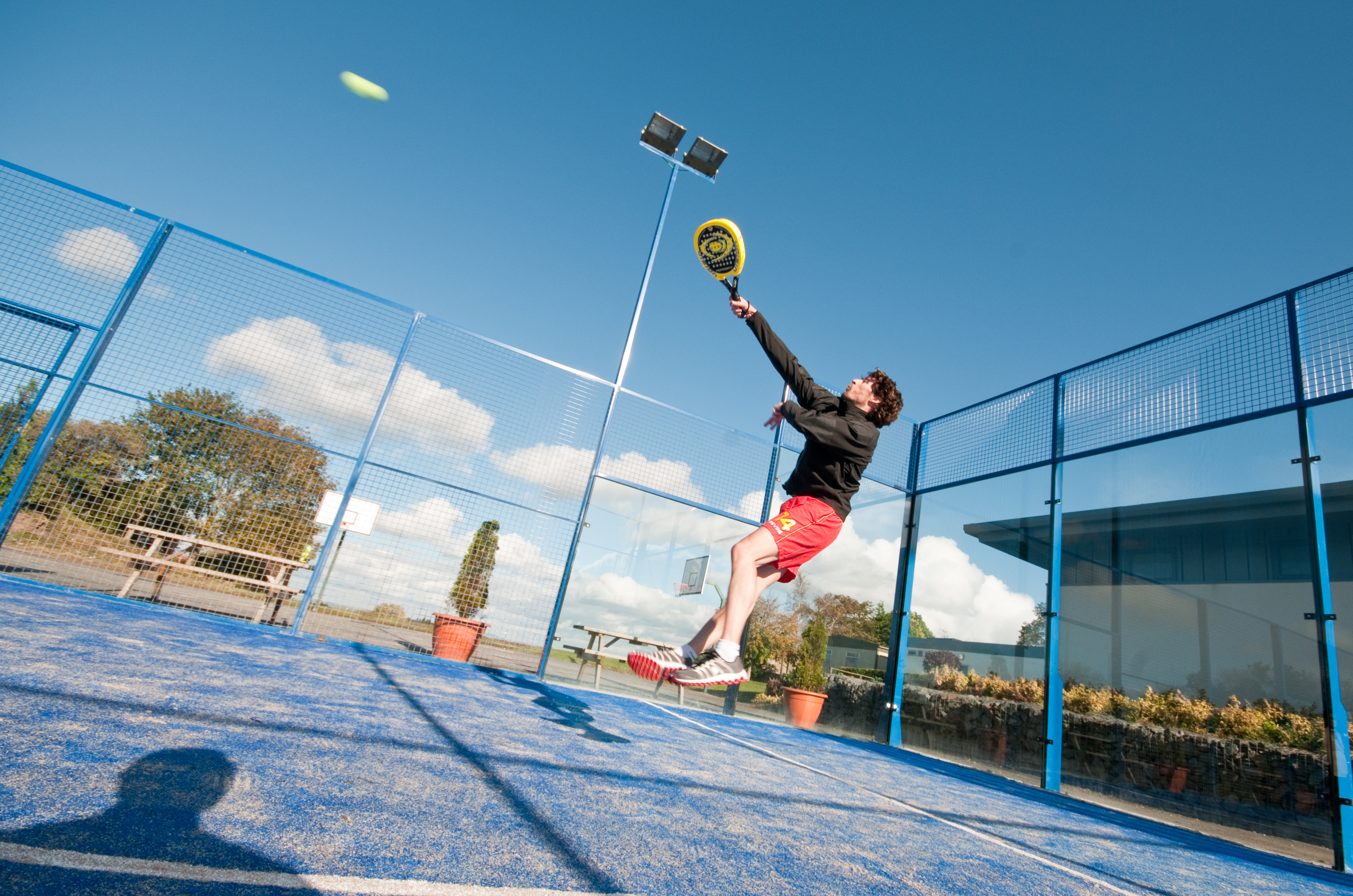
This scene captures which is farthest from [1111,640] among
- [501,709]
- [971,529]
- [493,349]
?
[493,349]

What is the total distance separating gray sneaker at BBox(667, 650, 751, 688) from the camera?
324cm

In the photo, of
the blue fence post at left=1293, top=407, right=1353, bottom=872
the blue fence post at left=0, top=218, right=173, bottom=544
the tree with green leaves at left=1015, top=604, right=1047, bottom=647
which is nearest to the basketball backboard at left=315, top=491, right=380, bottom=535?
the blue fence post at left=0, top=218, right=173, bottom=544

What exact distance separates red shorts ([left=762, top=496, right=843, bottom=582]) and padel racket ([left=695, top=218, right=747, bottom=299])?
130 cm

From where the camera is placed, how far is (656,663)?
334 cm

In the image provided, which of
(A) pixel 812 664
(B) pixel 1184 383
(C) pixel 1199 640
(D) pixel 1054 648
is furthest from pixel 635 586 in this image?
(B) pixel 1184 383

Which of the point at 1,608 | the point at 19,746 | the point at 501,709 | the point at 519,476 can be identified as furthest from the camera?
the point at 519,476

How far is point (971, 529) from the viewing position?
323 inches

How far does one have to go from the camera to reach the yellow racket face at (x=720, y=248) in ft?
12.5

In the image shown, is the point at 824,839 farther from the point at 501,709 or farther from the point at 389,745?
the point at 501,709

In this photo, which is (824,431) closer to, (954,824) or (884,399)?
(884,399)

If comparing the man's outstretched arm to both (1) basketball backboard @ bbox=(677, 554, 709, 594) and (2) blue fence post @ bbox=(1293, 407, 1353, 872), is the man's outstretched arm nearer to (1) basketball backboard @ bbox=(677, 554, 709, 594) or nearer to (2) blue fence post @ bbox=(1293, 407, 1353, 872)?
(2) blue fence post @ bbox=(1293, 407, 1353, 872)

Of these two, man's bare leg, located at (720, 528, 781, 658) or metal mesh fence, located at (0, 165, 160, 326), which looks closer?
man's bare leg, located at (720, 528, 781, 658)

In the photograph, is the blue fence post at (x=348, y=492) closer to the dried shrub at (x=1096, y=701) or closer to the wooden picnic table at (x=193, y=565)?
the wooden picnic table at (x=193, y=565)

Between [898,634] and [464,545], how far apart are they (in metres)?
5.72
